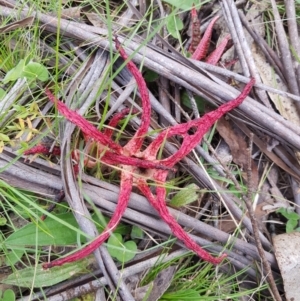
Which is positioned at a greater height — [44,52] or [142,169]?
[44,52]

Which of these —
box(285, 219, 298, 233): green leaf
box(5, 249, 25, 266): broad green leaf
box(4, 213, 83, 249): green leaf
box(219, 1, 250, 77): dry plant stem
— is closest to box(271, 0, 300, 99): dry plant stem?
box(219, 1, 250, 77): dry plant stem

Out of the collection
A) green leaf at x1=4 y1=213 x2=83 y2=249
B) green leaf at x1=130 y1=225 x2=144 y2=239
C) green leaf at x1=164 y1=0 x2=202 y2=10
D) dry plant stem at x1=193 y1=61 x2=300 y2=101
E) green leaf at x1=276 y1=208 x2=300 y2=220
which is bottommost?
green leaf at x1=4 y1=213 x2=83 y2=249

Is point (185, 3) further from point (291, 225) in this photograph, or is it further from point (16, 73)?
point (291, 225)

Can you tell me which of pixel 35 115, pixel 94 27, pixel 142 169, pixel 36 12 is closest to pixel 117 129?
pixel 142 169

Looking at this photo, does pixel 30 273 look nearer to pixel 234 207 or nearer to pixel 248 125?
pixel 234 207

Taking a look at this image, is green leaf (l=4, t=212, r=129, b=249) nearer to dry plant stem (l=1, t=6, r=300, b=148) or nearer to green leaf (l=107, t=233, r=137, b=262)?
green leaf (l=107, t=233, r=137, b=262)

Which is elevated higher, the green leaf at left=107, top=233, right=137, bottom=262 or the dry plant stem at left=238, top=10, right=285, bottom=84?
the dry plant stem at left=238, top=10, right=285, bottom=84

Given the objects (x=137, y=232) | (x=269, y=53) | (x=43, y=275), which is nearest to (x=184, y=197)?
(x=137, y=232)
